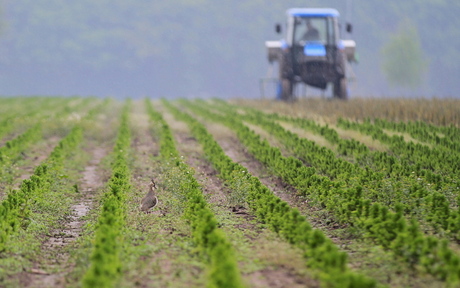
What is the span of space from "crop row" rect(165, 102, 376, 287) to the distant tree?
2403 inches

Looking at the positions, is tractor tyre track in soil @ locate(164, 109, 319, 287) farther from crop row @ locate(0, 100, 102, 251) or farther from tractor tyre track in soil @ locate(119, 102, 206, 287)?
crop row @ locate(0, 100, 102, 251)

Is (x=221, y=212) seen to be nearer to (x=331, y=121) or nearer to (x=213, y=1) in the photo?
(x=331, y=121)

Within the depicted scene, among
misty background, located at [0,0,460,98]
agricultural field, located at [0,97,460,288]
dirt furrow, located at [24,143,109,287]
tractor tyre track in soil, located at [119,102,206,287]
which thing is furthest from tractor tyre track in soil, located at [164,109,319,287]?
misty background, located at [0,0,460,98]

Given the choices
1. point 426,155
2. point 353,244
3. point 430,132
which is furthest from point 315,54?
point 353,244

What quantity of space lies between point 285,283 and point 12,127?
15218 millimetres

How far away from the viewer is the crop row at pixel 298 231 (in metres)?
6.15

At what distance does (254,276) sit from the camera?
6.99m

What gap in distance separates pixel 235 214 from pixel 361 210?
188 cm

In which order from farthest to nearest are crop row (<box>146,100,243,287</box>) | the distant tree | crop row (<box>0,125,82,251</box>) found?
the distant tree, crop row (<box>0,125,82,251</box>), crop row (<box>146,100,243,287</box>)

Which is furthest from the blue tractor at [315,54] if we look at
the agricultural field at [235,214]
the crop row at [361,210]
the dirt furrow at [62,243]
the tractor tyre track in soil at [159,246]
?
the dirt furrow at [62,243]

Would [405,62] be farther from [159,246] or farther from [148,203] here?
[159,246]

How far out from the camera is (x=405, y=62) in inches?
2800

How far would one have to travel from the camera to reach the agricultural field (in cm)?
688

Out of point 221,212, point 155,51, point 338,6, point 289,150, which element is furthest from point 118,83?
point 221,212
